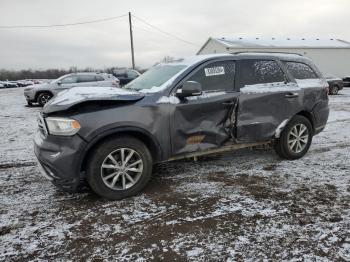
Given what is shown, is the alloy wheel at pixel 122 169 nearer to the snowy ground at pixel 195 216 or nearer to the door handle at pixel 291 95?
the snowy ground at pixel 195 216

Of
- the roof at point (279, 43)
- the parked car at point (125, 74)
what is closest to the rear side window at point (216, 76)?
the parked car at point (125, 74)

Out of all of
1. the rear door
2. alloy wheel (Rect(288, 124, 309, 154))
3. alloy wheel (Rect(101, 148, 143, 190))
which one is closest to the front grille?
alloy wheel (Rect(101, 148, 143, 190))

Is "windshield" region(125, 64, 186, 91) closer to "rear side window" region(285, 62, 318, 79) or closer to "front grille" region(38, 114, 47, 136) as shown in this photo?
"front grille" region(38, 114, 47, 136)

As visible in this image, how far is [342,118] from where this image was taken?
10.6 m

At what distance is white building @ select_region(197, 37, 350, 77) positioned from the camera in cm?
3875

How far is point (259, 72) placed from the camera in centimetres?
537

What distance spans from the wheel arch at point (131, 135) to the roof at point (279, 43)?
3393 centimetres

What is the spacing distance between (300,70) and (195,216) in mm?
3489

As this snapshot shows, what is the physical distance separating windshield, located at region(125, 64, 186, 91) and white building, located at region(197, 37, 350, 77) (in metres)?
33.5

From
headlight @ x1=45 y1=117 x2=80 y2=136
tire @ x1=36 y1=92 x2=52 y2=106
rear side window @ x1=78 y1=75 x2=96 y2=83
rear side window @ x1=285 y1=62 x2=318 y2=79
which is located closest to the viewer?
headlight @ x1=45 y1=117 x2=80 y2=136

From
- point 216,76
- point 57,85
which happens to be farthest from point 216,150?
point 57,85

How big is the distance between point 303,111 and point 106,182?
3537 millimetres

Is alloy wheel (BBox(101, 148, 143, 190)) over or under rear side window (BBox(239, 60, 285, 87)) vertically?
under

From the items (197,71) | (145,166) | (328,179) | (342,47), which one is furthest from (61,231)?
(342,47)
